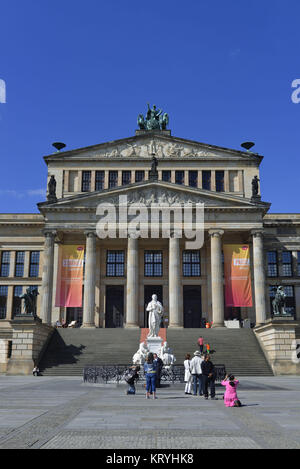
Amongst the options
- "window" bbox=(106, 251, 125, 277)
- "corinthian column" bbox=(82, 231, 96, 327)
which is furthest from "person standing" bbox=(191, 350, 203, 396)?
"window" bbox=(106, 251, 125, 277)

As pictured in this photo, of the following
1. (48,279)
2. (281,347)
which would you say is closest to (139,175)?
(48,279)

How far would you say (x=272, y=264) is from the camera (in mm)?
56469

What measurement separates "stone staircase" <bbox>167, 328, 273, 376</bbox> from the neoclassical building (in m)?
4.47

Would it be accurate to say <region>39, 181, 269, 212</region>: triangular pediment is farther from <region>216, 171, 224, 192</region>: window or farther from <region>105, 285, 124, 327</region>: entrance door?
<region>105, 285, 124, 327</region>: entrance door

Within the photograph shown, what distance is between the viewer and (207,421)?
1259cm

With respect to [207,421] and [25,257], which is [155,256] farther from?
[207,421]

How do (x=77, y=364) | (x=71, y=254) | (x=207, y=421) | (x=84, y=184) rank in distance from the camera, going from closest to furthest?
(x=207, y=421), (x=77, y=364), (x=71, y=254), (x=84, y=184)

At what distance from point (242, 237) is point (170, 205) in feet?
32.5

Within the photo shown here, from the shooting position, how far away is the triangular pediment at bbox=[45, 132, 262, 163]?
194 feet

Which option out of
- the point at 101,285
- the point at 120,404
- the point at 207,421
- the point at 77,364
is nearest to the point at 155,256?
the point at 101,285

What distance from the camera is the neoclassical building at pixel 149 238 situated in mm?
50000

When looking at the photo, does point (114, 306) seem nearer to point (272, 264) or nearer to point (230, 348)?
point (272, 264)
